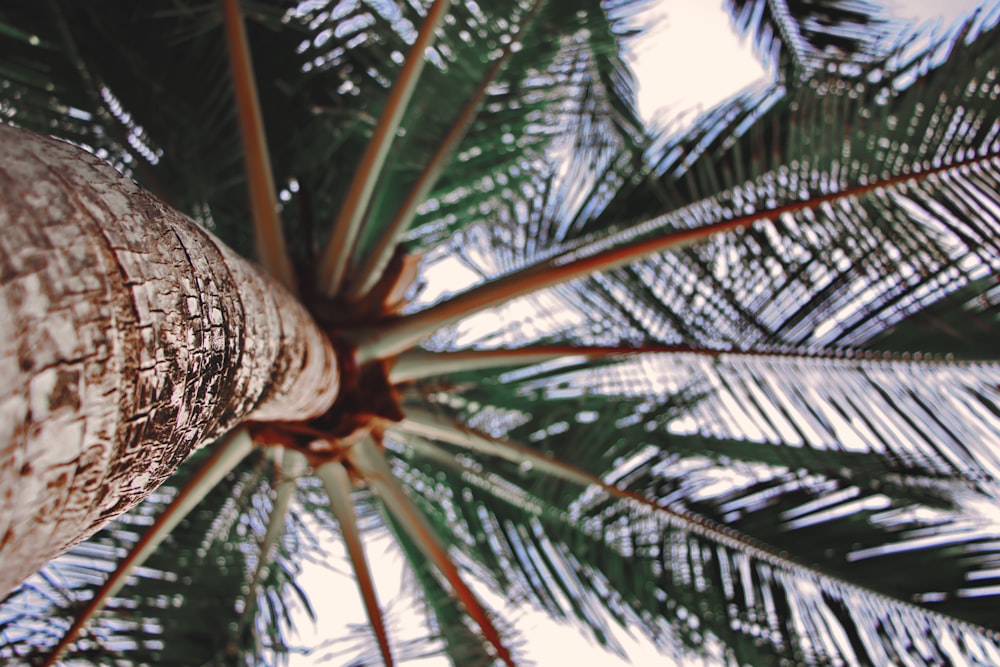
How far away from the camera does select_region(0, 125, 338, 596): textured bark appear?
49 cm

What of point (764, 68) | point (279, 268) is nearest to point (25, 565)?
point (279, 268)

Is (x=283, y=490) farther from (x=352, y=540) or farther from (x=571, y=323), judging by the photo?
(x=571, y=323)

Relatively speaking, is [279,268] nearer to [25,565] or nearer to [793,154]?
[25,565]

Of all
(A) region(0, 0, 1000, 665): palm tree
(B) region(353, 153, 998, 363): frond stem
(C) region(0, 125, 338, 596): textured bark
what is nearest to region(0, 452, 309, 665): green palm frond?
(A) region(0, 0, 1000, 665): palm tree

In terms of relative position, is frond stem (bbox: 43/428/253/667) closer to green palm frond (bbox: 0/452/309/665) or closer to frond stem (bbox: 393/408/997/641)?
green palm frond (bbox: 0/452/309/665)

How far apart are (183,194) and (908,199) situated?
2.64 metres

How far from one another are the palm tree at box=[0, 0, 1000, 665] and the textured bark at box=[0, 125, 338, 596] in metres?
0.70

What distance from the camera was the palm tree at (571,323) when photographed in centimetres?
196

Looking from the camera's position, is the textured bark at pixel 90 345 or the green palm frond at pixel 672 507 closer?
the textured bark at pixel 90 345

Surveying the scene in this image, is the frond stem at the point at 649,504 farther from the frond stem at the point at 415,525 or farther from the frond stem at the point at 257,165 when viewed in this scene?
the frond stem at the point at 257,165

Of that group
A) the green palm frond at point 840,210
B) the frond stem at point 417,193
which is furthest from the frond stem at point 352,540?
the green palm frond at point 840,210

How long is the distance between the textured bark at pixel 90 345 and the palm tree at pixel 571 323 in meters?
0.70

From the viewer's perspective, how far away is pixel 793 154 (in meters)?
2.15

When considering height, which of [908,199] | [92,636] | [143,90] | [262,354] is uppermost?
[143,90]
